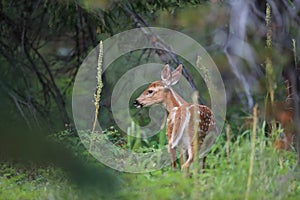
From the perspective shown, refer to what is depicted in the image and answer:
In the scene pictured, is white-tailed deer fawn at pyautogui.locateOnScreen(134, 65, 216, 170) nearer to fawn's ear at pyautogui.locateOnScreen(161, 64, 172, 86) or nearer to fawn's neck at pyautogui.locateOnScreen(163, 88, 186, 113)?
fawn's neck at pyautogui.locateOnScreen(163, 88, 186, 113)

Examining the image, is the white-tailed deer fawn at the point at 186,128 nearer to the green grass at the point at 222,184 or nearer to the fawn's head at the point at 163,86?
the fawn's head at the point at 163,86

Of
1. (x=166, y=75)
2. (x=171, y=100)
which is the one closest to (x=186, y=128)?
(x=171, y=100)

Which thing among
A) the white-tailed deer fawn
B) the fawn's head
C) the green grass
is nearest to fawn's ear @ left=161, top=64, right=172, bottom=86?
the fawn's head

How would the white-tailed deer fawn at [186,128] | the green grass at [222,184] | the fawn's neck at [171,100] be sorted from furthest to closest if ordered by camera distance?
the fawn's neck at [171,100]
the white-tailed deer fawn at [186,128]
the green grass at [222,184]

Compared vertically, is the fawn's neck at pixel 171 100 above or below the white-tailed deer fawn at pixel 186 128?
above

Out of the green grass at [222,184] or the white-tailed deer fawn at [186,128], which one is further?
the white-tailed deer fawn at [186,128]

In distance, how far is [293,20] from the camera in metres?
9.52

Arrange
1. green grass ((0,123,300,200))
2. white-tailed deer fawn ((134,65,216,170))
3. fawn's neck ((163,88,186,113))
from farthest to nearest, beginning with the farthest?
fawn's neck ((163,88,186,113)) < white-tailed deer fawn ((134,65,216,170)) < green grass ((0,123,300,200))

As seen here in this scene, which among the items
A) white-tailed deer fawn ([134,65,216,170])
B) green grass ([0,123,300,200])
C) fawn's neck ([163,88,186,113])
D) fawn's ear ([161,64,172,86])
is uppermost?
fawn's ear ([161,64,172,86])

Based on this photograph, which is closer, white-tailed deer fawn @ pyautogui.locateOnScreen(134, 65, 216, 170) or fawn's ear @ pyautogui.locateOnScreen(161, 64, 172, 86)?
white-tailed deer fawn @ pyautogui.locateOnScreen(134, 65, 216, 170)

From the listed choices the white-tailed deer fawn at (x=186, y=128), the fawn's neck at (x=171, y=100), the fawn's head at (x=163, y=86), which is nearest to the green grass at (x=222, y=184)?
the white-tailed deer fawn at (x=186, y=128)

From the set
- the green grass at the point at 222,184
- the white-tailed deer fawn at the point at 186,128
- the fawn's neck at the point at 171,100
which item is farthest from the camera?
the fawn's neck at the point at 171,100

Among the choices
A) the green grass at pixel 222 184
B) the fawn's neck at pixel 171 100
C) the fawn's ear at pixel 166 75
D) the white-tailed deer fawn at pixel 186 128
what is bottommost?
the green grass at pixel 222 184

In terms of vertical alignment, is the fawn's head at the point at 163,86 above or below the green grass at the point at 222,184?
above
